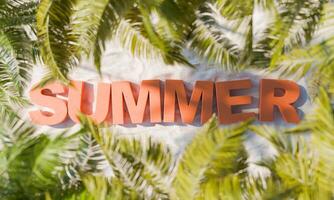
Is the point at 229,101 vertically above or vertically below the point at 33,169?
above

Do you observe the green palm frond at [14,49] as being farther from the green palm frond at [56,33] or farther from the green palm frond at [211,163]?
the green palm frond at [211,163]

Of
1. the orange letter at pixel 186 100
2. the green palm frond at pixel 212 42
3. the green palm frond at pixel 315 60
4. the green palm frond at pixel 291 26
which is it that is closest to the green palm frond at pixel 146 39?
the green palm frond at pixel 212 42

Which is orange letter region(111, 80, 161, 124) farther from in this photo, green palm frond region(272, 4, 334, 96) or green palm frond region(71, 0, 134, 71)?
green palm frond region(272, 4, 334, 96)

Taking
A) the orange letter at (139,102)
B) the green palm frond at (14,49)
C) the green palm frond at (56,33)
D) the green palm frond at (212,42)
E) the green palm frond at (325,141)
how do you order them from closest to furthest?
1. the green palm frond at (325,141)
2. the green palm frond at (56,33)
3. the green palm frond at (212,42)
4. the green palm frond at (14,49)
5. the orange letter at (139,102)

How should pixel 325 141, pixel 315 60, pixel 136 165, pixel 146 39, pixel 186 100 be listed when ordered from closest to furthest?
pixel 325 141, pixel 136 165, pixel 315 60, pixel 146 39, pixel 186 100

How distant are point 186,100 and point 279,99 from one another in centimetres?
84

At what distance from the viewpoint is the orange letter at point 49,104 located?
473 cm

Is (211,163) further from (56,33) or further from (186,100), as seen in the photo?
(56,33)

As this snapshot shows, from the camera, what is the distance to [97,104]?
15.4ft

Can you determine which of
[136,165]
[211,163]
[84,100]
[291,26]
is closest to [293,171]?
[211,163]

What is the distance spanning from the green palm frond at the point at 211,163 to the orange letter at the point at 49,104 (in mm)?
1923

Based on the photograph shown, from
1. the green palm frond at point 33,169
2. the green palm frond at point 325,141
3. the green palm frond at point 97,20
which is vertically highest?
the green palm frond at point 97,20

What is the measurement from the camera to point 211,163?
10.1ft

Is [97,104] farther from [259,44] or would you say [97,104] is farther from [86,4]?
[259,44]
